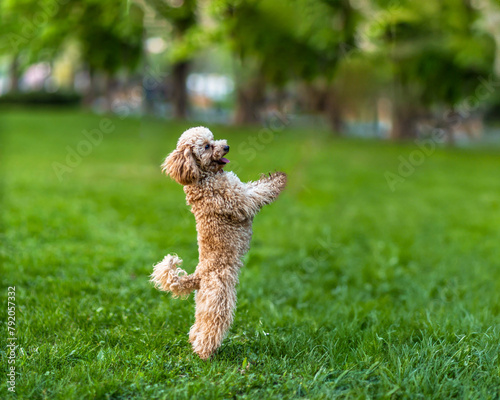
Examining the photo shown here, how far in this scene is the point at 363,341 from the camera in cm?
363

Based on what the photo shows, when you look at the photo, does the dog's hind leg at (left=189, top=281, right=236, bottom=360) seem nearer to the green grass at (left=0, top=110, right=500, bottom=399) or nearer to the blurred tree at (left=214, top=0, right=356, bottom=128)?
the green grass at (left=0, top=110, right=500, bottom=399)

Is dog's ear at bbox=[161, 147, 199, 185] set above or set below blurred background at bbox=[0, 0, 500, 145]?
below

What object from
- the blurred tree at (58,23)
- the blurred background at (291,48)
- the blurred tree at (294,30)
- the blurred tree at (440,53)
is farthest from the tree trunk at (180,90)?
the blurred tree at (58,23)

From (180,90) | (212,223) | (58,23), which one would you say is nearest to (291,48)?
(58,23)

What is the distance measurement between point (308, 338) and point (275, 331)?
11.4 inches

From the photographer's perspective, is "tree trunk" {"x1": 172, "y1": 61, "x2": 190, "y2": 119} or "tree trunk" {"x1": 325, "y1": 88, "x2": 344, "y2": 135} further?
"tree trunk" {"x1": 325, "y1": 88, "x2": 344, "y2": 135}

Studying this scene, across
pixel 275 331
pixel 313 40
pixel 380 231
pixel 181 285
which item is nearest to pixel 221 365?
pixel 181 285

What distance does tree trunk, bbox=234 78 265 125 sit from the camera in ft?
84.8

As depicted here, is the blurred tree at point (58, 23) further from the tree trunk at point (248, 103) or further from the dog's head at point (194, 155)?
the tree trunk at point (248, 103)

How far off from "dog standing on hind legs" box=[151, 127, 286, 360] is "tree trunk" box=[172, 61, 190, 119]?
21.8 meters

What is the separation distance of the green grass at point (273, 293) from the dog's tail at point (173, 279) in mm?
456

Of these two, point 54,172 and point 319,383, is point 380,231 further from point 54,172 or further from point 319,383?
point 54,172

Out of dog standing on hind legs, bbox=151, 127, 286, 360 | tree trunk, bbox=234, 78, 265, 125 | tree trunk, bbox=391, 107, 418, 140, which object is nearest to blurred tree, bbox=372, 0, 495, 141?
tree trunk, bbox=391, 107, 418, 140

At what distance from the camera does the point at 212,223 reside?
3254 mm
